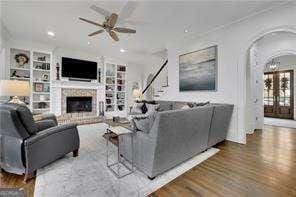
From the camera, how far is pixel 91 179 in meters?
2.24

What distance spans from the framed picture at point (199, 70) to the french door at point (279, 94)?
5432 millimetres

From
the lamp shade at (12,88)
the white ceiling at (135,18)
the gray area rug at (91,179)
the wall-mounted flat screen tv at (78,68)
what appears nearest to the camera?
the gray area rug at (91,179)

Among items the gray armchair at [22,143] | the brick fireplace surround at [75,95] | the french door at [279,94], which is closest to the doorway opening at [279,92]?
the french door at [279,94]

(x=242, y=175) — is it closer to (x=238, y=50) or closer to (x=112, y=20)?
(x=238, y=50)

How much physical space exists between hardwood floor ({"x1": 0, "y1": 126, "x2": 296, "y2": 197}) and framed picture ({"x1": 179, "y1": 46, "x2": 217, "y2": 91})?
6.66ft

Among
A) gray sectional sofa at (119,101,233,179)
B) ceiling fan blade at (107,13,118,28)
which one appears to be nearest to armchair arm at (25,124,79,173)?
gray sectional sofa at (119,101,233,179)

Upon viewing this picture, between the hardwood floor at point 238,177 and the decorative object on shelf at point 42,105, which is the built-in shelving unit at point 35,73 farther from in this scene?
the hardwood floor at point 238,177

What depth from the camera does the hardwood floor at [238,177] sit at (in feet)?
6.48

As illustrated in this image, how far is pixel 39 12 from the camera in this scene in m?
3.63

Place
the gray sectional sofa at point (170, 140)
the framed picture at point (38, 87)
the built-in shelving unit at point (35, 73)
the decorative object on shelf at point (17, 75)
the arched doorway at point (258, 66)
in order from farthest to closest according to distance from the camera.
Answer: the framed picture at point (38, 87)
the built-in shelving unit at point (35, 73)
the decorative object on shelf at point (17, 75)
the arched doorway at point (258, 66)
the gray sectional sofa at point (170, 140)

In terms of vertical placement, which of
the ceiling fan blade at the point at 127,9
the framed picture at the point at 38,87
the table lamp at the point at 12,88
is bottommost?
the table lamp at the point at 12,88

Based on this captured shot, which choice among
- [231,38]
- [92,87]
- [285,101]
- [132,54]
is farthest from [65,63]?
[285,101]

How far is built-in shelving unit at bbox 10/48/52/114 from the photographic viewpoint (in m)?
5.61

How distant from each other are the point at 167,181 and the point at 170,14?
342cm
